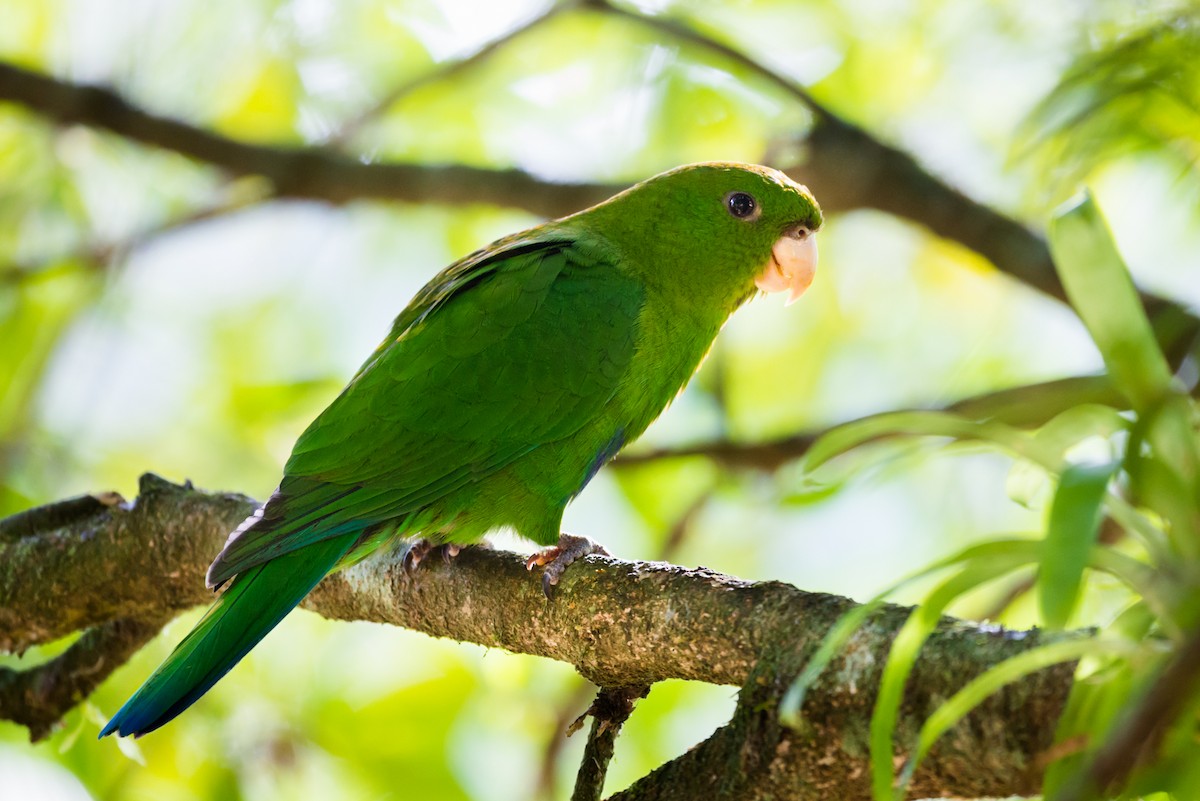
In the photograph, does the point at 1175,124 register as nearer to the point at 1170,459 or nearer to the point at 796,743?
the point at 1170,459

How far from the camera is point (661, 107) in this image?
4.96m

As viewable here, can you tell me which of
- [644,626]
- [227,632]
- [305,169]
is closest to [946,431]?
[644,626]

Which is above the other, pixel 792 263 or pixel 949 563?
pixel 792 263

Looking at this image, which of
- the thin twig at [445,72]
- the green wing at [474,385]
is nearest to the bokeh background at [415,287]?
the thin twig at [445,72]

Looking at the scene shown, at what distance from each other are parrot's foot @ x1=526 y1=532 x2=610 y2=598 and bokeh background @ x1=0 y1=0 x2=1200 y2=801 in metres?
1.27

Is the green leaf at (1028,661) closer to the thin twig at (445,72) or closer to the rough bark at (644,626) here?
the rough bark at (644,626)

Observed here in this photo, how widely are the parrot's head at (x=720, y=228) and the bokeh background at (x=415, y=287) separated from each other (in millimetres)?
805

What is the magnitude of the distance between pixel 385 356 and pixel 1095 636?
2270mm

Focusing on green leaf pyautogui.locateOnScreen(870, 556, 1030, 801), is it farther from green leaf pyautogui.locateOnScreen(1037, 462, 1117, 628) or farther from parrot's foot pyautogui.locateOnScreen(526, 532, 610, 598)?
parrot's foot pyautogui.locateOnScreen(526, 532, 610, 598)

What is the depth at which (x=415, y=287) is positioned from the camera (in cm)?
603

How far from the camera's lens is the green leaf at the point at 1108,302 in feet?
4.47

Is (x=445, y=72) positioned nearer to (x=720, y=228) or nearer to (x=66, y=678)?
(x=720, y=228)

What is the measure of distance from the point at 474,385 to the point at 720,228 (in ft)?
3.31

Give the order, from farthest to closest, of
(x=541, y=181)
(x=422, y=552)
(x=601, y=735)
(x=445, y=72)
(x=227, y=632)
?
(x=445, y=72)
(x=541, y=181)
(x=422, y=552)
(x=227, y=632)
(x=601, y=735)
